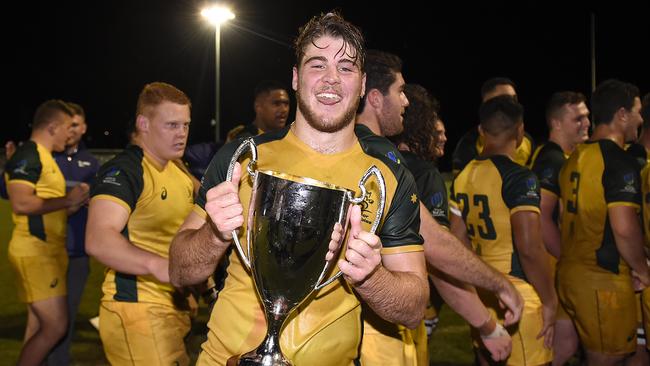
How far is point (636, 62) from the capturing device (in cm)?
3681

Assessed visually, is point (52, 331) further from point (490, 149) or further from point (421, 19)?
point (421, 19)

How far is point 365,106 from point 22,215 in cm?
379

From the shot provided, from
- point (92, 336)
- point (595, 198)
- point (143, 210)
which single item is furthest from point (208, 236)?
point (92, 336)

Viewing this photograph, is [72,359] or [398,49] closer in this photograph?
[72,359]

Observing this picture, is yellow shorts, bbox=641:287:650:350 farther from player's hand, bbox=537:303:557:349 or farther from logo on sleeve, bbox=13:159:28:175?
logo on sleeve, bbox=13:159:28:175

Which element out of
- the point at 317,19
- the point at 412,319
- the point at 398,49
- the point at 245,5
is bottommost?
the point at 412,319

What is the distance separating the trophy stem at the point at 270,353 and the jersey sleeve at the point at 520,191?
9.38 ft

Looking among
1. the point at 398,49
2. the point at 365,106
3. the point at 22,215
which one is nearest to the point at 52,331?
the point at 22,215

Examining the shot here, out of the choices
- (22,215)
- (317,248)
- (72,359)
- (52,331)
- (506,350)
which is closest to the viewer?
(317,248)

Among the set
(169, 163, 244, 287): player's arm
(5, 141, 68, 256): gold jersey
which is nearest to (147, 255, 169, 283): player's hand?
(169, 163, 244, 287): player's arm

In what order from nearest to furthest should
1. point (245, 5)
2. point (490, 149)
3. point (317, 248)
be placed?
point (317, 248) < point (490, 149) < point (245, 5)

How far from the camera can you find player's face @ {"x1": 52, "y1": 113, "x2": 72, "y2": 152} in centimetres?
672

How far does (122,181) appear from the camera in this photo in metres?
4.04

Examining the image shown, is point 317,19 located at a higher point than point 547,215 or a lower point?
higher
